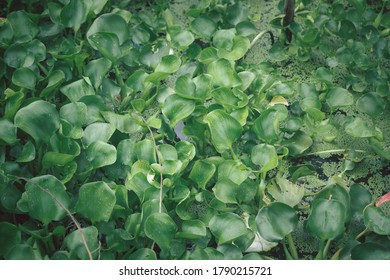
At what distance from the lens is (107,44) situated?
3.82 feet

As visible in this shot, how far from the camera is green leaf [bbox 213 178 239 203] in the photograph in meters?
0.97

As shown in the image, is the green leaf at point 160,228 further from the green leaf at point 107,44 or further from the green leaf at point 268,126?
the green leaf at point 107,44

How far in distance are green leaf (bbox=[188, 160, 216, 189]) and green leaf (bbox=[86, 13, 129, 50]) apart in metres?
0.37

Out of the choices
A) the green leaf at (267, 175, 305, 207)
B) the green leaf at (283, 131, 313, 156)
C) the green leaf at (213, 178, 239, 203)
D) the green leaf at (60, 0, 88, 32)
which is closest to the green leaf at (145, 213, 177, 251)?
the green leaf at (213, 178, 239, 203)

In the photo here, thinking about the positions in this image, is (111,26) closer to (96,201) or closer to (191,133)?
(191,133)

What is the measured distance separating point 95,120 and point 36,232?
0.27 metres

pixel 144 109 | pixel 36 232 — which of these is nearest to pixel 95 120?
pixel 144 109

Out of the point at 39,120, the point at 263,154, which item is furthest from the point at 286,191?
the point at 39,120

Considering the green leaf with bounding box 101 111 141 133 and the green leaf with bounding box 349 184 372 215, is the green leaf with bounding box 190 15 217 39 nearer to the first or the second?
the green leaf with bounding box 101 111 141 133

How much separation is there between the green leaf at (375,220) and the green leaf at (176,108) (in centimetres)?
38

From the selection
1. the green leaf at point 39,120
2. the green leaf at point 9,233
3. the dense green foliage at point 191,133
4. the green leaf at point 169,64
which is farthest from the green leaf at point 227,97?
the green leaf at point 9,233

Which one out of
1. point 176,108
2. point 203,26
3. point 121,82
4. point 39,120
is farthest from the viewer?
point 203,26

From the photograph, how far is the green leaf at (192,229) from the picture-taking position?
0.91 m

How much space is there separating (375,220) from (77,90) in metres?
0.62
